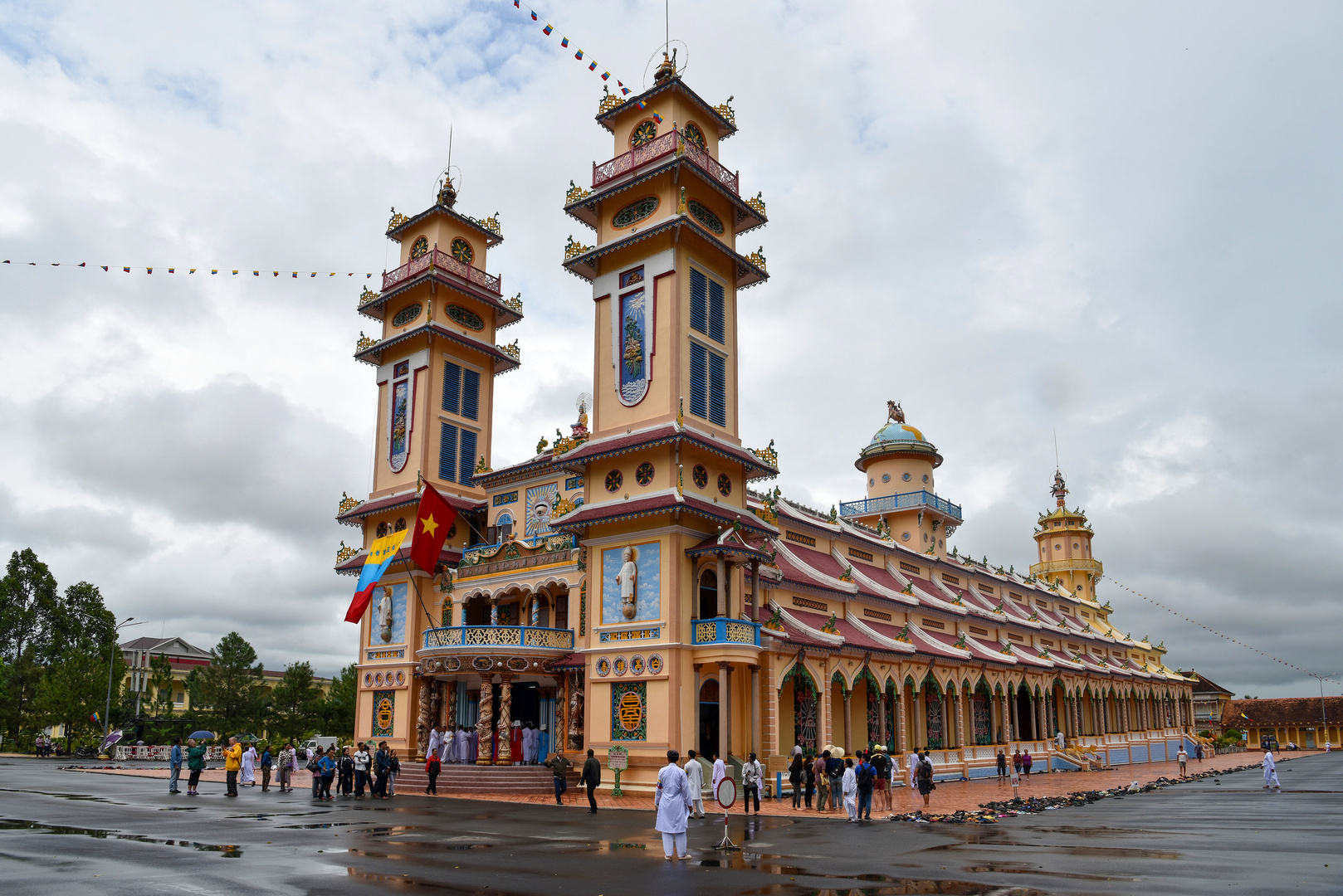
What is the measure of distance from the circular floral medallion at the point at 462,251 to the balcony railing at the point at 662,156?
34.4ft

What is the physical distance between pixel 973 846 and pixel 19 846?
14769mm

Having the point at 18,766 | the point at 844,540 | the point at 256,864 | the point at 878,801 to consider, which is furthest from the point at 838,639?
the point at 18,766

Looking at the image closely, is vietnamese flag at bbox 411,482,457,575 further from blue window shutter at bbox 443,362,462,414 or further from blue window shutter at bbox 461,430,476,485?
blue window shutter at bbox 443,362,462,414

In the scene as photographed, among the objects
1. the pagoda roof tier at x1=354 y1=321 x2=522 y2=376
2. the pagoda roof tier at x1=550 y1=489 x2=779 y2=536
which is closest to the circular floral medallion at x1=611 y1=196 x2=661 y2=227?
the pagoda roof tier at x1=550 y1=489 x2=779 y2=536

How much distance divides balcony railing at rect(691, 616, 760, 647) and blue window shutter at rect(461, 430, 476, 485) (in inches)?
611

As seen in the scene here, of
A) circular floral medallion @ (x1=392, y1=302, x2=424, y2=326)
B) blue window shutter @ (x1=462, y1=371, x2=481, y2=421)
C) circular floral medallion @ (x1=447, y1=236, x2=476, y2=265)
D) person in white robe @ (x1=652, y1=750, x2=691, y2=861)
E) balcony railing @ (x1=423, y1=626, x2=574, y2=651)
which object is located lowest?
person in white robe @ (x1=652, y1=750, x2=691, y2=861)

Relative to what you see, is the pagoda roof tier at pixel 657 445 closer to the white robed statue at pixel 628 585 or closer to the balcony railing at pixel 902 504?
the white robed statue at pixel 628 585

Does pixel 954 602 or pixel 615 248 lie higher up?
pixel 615 248

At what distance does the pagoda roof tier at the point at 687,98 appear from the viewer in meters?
32.7

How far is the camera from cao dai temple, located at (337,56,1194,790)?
28.8 metres

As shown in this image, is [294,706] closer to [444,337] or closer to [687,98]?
[444,337]

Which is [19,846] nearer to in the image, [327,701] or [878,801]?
[878,801]

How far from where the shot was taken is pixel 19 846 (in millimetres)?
14297

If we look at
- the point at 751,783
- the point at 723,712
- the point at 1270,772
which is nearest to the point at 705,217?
the point at 723,712
